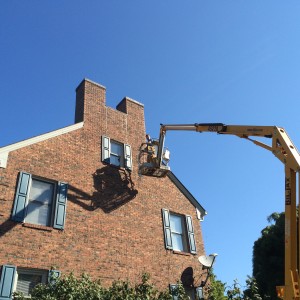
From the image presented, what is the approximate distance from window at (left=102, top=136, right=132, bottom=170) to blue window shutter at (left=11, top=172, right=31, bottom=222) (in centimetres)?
378

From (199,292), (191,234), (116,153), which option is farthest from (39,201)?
(199,292)

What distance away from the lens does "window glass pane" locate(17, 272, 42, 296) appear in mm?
12102

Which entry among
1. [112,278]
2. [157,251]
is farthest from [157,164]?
[112,278]

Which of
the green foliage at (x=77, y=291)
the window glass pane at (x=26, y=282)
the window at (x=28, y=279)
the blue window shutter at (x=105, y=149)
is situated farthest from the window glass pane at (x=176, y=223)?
the window glass pane at (x=26, y=282)

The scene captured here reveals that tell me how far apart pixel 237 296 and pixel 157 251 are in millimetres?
3630

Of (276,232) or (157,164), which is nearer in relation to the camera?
(157,164)

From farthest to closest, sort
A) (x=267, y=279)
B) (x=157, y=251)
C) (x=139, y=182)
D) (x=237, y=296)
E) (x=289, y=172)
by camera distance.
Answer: (x=267, y=279) → (x=139, y=182) → (x=157, y=251) → (x=237, y=296) → (x=289, y=172)

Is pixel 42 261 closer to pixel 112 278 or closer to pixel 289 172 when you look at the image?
pixel 112 278

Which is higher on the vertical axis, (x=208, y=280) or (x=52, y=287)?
(x=208, y=280)

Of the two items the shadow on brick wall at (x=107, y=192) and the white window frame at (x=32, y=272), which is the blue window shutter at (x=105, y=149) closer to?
the shadow on brick wall at (x=107, y=192)

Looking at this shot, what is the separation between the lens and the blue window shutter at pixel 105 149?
16.5 metres

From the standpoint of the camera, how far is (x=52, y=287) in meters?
10.6

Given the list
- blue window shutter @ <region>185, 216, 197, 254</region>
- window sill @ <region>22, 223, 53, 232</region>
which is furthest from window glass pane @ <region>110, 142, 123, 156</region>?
window sill @ <region>22, 223, 53, 232</region>

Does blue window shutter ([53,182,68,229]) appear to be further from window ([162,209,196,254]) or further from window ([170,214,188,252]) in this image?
window ([170,214,188,252])
